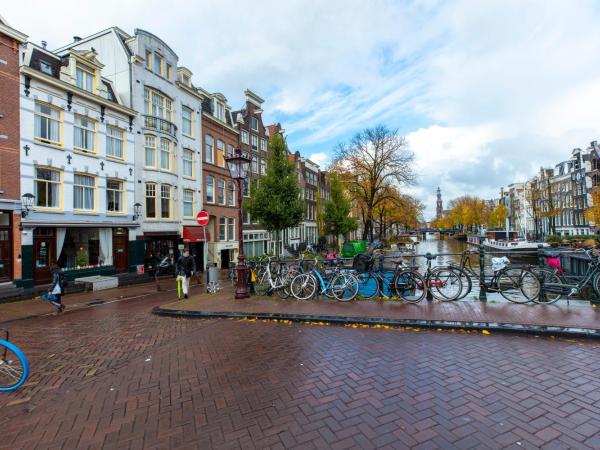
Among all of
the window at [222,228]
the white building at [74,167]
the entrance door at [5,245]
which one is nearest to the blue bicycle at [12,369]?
the entrance door at [5,245]

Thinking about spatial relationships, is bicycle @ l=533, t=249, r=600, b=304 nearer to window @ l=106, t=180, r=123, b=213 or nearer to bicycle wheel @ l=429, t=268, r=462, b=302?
bicycle wheel @ l=429, t=268, r=462, b=302

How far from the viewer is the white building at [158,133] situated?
20.2m

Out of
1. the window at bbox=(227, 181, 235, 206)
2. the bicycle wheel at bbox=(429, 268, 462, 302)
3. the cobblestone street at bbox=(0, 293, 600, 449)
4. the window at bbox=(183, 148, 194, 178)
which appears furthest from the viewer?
the window at bbox=(227, 181, 235, 206)

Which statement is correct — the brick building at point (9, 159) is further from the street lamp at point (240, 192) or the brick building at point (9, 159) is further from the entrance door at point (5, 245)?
the street lamp at point (240, 192)

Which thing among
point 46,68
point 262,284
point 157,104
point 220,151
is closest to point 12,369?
point 262,284

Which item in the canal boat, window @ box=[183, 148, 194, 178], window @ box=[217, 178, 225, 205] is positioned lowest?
the canal boat

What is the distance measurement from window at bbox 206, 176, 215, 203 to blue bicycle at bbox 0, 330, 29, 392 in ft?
72.9

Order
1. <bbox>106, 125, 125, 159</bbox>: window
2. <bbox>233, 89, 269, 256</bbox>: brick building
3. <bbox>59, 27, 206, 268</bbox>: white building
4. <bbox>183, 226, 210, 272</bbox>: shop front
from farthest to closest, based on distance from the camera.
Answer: <bbox>233, 89, 269, 256</bbox>: brick building, <bbox>183, 226, 210, 272</bbox>: shop front, <bbox>59, 27, 206, 268</bbox>: white building, <bbox>106, 125, 125, 159</bbox>: window

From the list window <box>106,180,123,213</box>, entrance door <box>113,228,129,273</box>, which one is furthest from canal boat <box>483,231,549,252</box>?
window <box>106,180,123,213</box>

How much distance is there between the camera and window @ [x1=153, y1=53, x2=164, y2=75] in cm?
2169

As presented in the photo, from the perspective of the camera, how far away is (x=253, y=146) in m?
32.9

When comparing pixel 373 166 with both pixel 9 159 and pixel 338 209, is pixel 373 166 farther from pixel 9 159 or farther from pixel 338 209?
pixel 9 159

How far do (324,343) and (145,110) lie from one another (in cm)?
2077

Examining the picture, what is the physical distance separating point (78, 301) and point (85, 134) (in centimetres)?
953
